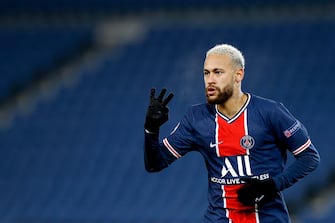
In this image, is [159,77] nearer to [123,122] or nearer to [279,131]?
[123,122]

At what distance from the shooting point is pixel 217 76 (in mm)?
5320

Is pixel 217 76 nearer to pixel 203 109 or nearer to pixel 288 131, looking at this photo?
pixel 203 109

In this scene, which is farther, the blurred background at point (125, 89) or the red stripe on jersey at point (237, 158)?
the blurred background at point (125, 89)

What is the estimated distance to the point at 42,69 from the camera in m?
15.4

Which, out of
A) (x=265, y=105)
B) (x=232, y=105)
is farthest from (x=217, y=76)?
(x=265, y=105)

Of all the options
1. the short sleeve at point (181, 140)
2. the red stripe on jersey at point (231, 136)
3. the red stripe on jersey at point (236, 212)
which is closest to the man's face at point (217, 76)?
the red stripe on jersey at point (231, 136)

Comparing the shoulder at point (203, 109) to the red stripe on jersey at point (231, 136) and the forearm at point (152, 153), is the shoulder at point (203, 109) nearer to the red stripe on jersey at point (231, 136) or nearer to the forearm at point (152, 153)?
the red stripe on jersey at point (231, 136)

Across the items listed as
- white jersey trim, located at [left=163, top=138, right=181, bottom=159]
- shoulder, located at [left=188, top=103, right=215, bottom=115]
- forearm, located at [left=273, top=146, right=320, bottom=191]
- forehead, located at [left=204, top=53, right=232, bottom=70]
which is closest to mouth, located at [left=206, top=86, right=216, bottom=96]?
forehead, located at [left=204, top=53, right=232, bottom=70]

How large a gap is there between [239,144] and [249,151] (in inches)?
2.7

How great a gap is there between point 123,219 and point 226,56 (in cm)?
737

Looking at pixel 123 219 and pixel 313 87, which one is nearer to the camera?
pixel 123 219

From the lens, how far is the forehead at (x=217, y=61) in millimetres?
5316

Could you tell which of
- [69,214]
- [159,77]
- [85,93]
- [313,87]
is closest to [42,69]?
[85,93]

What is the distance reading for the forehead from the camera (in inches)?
209
